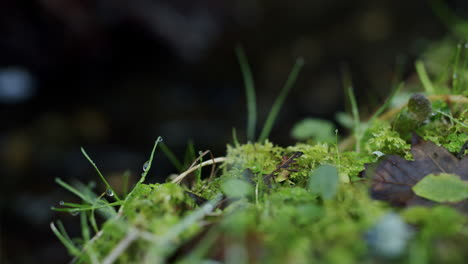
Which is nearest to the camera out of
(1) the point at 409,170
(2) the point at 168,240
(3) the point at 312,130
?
(2) the point at 168,240

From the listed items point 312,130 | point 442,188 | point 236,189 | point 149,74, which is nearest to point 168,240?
point 236,189

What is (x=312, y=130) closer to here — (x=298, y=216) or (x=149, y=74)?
(x=298, y=216)

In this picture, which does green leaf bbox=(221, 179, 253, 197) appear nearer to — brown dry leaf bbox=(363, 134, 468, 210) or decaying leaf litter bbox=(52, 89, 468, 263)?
decaying leaf litter bbox=(52, 89, 468, 263)

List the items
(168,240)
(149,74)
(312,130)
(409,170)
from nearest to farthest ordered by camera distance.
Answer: (168,240) < (409,170) < (312,130) < (149,74)

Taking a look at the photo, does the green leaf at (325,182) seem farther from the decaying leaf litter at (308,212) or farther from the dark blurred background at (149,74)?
the dark blurred background at (149,74)

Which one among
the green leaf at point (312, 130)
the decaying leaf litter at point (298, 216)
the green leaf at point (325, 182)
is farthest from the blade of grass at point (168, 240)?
the green leaf at point (312, 130)

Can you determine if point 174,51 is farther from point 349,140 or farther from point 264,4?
point 349,140
